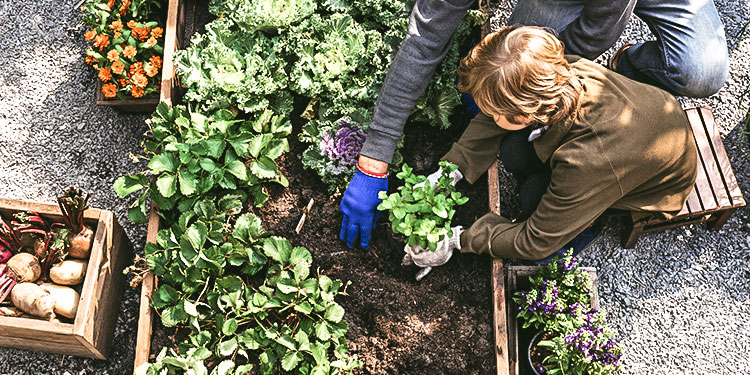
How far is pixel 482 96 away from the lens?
6.09 feet

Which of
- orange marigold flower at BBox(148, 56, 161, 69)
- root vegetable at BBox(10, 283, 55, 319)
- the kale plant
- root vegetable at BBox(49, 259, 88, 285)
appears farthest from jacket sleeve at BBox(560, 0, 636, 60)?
root vegetable at BBox(10, 283, 55, 319)

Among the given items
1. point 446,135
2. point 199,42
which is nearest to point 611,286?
point 446,135

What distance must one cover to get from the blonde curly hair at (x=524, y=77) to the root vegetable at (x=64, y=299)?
1.71 meters

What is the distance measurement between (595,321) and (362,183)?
3.30 feet

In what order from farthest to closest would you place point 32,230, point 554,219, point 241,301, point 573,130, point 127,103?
point 127,103
point 32,230
point 241,301
point 554,219
point 573,130

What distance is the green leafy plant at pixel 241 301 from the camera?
2.13 m

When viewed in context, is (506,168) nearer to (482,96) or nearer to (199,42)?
(482,96)

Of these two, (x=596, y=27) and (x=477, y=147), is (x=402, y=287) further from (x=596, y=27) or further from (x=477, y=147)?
(x=596, y=27)

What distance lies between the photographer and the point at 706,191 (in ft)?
8.32

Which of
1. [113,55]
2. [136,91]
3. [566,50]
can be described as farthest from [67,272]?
[566,50]

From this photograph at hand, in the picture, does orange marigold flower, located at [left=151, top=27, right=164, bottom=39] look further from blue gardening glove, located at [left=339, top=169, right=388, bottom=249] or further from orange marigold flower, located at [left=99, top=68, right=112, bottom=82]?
blue gardening glove, located at [left=339, top=169, right=388, bottom=249]

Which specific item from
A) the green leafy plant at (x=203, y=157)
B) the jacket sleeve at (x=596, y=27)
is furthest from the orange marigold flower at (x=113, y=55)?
the jacket sleeve at (x=596, y=27)

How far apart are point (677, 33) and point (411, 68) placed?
116 cm

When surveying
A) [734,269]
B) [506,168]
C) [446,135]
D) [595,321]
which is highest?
[446,135]
